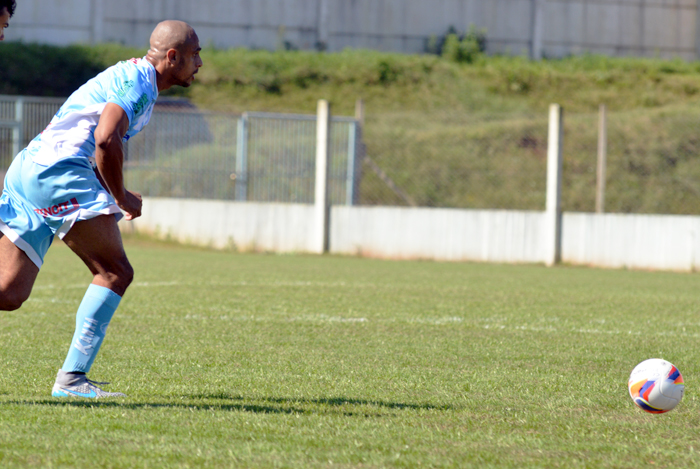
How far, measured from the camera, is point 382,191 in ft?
65.9

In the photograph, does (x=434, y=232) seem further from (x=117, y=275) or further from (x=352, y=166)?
(x=117, y=275)

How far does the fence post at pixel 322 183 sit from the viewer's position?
17.6m

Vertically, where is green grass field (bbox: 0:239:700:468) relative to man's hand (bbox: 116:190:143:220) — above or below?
below

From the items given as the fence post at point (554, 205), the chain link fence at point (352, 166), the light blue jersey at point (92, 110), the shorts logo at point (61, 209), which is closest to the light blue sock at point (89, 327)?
the shorts logo at point (61, 209)

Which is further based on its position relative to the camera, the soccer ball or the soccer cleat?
the soccer cleat

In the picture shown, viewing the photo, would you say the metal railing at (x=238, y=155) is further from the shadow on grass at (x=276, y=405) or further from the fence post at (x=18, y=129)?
the shadow on grass at (x=276, y=405)

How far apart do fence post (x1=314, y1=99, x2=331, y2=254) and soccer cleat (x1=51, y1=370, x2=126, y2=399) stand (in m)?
13.2

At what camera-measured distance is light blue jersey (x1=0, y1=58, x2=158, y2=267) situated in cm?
425

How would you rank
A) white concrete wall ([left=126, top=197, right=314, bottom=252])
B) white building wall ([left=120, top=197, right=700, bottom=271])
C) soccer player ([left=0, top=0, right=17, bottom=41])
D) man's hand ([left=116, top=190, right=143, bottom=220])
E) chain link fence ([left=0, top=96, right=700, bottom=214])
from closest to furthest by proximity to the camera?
1. soccer player ([left=0, top=0, right=17, bottom=41])
2. man's hand ([left=116, top=190, right=143, bottom=220])
3. white building wall ([left=120, top=197, right=700, bottom=271])
4. white concrete wall ([left=126, top=197, right=314, bottom=252])
5. chain link fence ([left=0, top=96, right=700, bottom=214])

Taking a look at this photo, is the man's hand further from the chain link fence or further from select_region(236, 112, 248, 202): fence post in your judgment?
select_region(236, 112, 248, 202): fence post

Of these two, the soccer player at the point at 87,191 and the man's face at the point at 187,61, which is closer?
the soccer player at the point at 87,191

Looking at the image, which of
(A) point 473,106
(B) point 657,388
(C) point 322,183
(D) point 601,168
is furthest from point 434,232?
(A) point 473,106

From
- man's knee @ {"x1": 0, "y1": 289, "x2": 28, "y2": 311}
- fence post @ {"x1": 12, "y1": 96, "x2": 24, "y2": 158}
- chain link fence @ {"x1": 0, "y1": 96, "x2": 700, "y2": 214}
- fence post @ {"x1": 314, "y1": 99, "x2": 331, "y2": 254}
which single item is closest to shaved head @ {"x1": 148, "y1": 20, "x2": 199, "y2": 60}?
man's knee @ {"x1": 0, "y1": 289, "x2": 28, "y2": 311}

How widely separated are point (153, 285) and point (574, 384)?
6.39 metres
